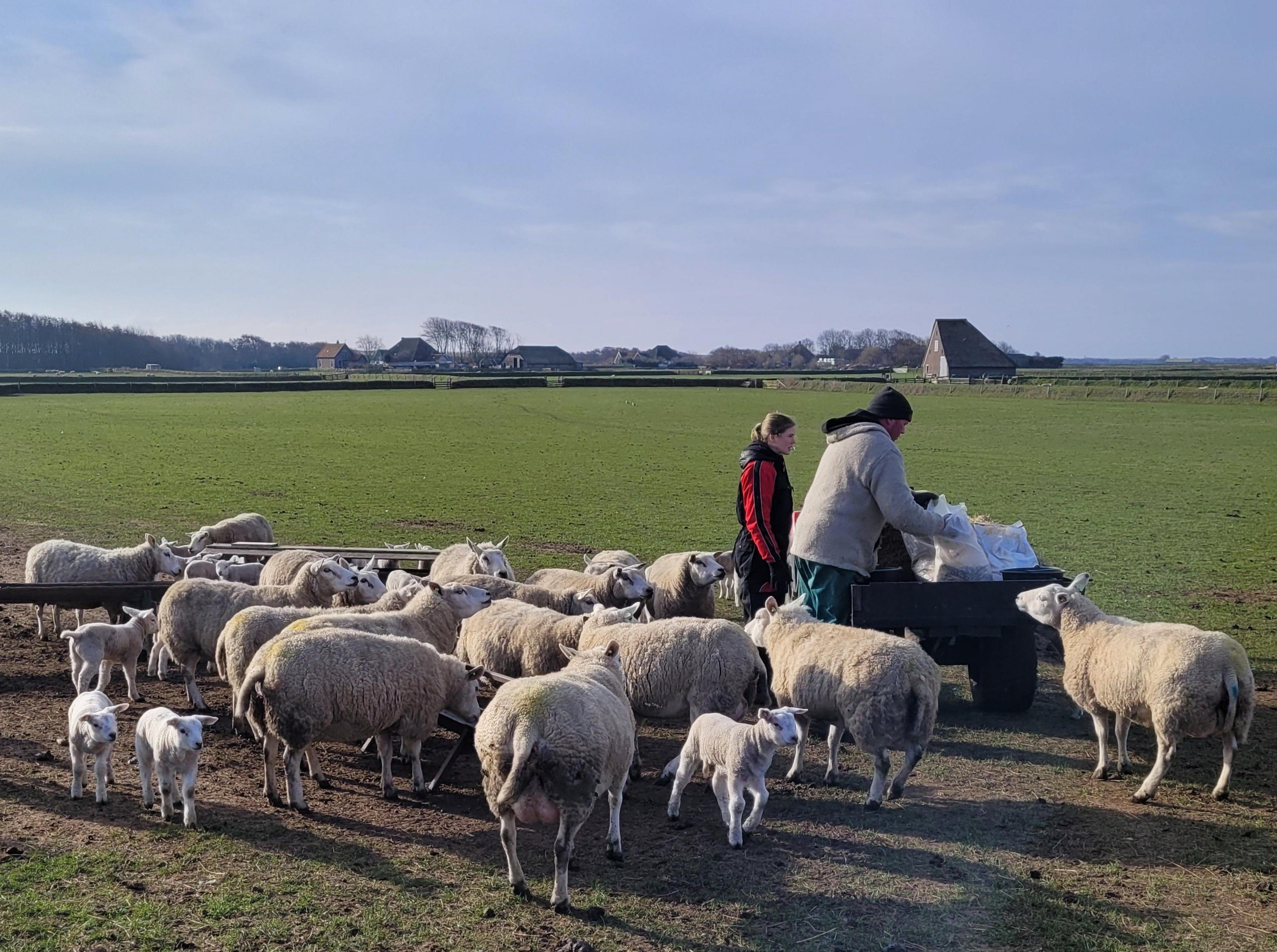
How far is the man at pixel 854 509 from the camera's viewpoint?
8.16 meters

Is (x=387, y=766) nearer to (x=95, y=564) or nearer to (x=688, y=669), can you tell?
(x=688, y=669)

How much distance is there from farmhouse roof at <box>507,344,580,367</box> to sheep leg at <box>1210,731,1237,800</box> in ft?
506

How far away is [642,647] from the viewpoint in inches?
308

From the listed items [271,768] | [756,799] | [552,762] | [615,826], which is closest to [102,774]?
[271,768]

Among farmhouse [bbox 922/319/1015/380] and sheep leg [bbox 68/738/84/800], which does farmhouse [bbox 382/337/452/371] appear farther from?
sheep leg [bbox 68/738/84/800]

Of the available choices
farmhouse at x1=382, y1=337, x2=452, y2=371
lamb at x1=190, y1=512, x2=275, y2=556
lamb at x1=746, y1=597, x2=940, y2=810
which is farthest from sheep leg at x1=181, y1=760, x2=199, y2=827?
farmhouse at x1=382, y1=337, x2=452, y2=371

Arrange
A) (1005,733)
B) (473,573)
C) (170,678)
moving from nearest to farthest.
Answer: (1005,733)
(170,678)
(473,573)

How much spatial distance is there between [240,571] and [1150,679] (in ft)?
30.9

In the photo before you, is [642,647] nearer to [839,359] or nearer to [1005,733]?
[1005,733]

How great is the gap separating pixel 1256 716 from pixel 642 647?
215 inches

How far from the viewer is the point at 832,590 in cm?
853

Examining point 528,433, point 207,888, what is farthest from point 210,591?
point 528,433

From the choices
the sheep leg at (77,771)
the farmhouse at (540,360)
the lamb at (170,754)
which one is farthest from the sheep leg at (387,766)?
the farmhouse at (540,360)

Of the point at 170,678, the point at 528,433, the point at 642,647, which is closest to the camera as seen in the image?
the point at 642,647
